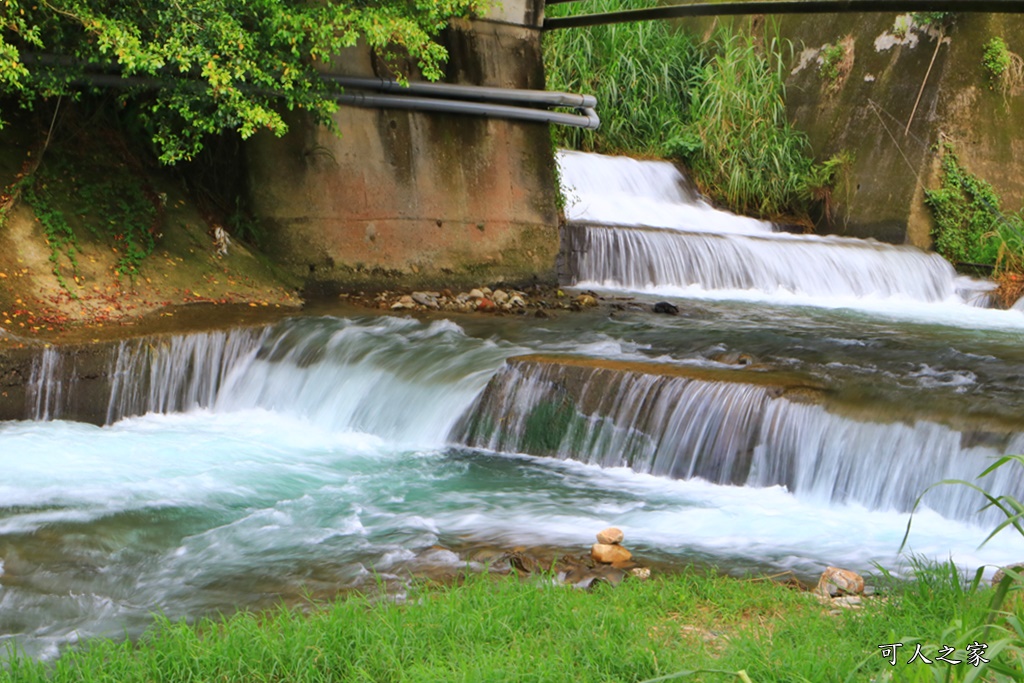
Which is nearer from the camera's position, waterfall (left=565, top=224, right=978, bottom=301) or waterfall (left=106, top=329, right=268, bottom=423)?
waterfall (left=106, top=329, right=268, bottom=423)

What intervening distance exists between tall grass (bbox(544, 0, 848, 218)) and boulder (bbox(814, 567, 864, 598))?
40.0 ft

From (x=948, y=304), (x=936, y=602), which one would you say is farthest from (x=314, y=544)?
(x=948, y=304)

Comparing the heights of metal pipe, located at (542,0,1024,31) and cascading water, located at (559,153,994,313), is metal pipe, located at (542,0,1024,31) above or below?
above

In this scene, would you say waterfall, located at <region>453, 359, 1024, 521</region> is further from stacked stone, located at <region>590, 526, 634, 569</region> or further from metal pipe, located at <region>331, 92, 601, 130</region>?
metal pipe, located at <region>331, 92, 601, 130</region>

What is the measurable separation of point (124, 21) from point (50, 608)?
203 inches

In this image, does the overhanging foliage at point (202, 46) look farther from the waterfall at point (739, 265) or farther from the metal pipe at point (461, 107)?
the waterfall at point (739, 265)

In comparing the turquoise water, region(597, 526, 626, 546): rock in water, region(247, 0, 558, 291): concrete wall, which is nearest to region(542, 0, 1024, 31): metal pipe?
region(247, 0, 558, 291): concrete wall

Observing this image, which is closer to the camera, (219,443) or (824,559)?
(824,559)

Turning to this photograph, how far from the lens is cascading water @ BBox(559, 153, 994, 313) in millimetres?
12766

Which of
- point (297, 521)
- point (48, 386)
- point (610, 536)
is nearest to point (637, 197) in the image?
point (48, 386)

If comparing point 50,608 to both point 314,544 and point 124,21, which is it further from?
point 124,21

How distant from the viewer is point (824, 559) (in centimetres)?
531

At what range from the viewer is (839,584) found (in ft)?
14.9

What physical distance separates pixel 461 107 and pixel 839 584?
8007 millimetres
